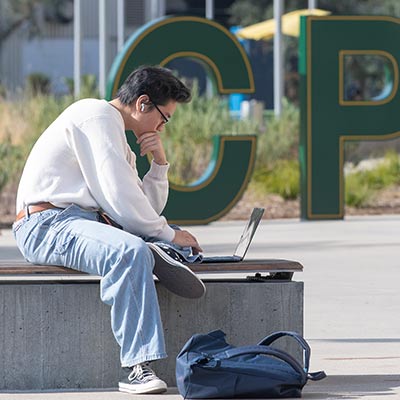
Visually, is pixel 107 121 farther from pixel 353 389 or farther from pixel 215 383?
pixel 353 389

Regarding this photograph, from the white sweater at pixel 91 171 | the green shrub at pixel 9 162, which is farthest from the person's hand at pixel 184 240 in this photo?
the green shrub at pixel 9 162

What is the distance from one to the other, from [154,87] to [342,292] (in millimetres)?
3574

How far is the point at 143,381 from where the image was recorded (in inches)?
210

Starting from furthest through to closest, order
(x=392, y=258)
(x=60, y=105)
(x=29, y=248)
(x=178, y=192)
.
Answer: (x=60, y=105)
(x=178, y=192)
(x=392, y=258)
(x=29, y=248)

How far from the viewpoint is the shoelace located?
211 inches

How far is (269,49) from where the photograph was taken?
43406mm

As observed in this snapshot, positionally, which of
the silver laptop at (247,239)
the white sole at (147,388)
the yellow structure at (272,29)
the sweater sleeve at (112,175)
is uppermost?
the yellow structure at (272,29)

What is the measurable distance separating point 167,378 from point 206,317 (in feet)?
1.00

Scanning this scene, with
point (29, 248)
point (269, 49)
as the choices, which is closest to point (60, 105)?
point (29, 248)

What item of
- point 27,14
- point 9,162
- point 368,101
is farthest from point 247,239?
point 27,14

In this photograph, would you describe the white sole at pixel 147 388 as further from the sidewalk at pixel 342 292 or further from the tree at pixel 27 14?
the tree at pixel 27 14

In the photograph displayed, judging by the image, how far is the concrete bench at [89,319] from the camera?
5.53 metres

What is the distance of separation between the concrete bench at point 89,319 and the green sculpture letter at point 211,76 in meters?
8.30

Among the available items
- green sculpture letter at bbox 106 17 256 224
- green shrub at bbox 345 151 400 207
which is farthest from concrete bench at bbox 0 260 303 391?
green shrub at bbox 345 151 400 207
